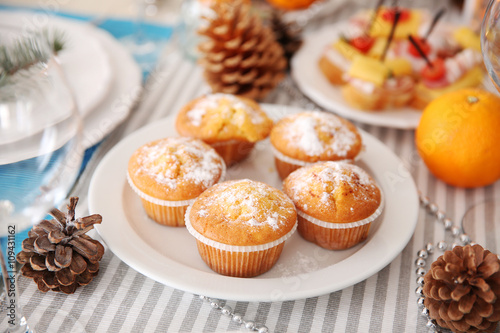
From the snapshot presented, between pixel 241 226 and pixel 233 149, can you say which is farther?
pixel 233 149

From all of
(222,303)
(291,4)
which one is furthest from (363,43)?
(222,303)

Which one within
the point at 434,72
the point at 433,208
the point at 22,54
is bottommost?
the point at 433,208

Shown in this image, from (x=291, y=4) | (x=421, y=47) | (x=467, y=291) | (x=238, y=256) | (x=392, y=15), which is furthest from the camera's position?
(x=291, y=4)

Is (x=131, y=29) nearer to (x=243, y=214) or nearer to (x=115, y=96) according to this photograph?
(x=115, y=96)

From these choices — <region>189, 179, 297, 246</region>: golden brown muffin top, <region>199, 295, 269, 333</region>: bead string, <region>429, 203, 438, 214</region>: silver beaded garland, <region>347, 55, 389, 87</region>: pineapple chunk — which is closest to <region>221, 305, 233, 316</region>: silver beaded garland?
<region>199, 295, 269, 333</region>: bead string

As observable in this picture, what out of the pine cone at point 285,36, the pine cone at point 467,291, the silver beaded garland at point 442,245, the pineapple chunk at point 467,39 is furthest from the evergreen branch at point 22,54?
the pineapple chunk at point 467,39

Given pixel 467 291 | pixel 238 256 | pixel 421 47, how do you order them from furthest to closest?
pixel 421 47 < pixel 238 256 < pixel 467 291

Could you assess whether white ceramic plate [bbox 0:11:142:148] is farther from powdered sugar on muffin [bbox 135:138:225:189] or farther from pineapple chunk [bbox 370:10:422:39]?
pineapple chunk [bbox 370:10:422:39]
